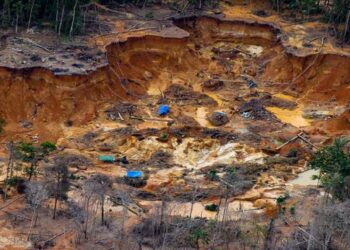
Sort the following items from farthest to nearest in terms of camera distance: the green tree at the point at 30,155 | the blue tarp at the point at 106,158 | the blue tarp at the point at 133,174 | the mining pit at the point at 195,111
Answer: the blue tarp at the point at 106,158 → the blue tarp at the point at 133,174 → the mining pit at the point at 195,111 → the green tree at the point at 30,155

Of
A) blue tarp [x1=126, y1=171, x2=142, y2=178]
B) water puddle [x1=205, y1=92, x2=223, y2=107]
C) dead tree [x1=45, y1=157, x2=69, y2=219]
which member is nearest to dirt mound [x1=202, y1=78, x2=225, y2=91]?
water puddle [x1=205, y1=92, x2=223, y2=107]

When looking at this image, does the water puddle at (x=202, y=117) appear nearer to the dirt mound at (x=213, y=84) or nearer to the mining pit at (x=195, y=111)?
the mining pit at (x=195, y=111)

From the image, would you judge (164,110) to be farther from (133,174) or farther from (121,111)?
(133,174)

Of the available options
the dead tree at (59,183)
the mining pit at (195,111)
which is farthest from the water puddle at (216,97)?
the dead tree at (59,183)

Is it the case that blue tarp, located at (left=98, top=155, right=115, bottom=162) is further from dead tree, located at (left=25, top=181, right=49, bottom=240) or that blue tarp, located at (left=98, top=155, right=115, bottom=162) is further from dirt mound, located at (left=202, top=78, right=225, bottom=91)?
dirt mound, located at (left=202, top=78, right=225, bottom=91)

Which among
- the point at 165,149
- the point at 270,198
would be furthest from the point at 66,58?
the point at 270,198

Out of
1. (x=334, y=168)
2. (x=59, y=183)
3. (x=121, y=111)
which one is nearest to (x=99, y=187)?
(x=59, y=183)
